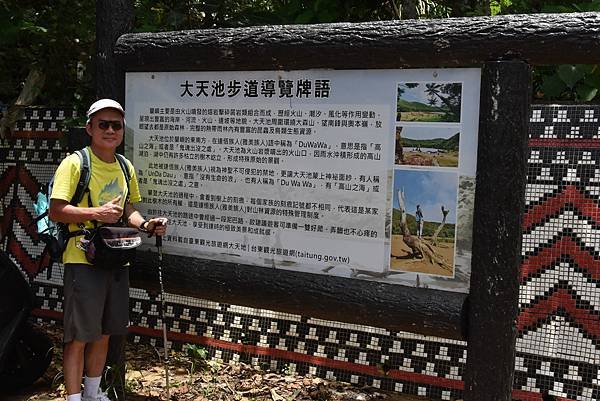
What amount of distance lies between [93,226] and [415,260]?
1.70 m

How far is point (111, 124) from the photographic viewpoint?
3658 mm

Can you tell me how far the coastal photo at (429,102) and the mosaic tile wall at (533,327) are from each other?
1403mm

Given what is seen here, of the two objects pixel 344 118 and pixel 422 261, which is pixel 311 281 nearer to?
pixel 422 261

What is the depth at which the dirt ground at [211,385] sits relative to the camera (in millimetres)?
4457

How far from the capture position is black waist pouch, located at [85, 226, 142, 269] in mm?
3539

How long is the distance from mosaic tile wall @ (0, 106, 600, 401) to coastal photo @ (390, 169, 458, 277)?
136 cm

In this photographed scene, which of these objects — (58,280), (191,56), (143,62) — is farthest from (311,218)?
(58,280)

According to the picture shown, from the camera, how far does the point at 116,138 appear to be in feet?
12.1

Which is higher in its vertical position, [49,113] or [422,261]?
[49,113]

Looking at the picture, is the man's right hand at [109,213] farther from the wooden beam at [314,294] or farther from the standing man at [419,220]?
the standing man at [419,220]

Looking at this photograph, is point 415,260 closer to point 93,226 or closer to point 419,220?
point 419,220

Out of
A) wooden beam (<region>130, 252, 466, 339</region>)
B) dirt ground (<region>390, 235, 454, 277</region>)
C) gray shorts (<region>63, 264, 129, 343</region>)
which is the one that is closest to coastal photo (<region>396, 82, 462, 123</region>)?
dirt ground (<region>390, 235, 454, 277</region>)

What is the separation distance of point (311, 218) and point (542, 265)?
1668 millimetres

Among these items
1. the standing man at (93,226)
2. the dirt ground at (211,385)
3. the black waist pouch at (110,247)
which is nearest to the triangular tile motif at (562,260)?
the dirt ground at (211,385)
